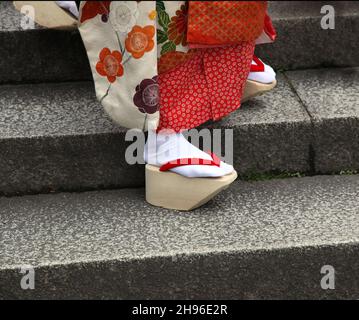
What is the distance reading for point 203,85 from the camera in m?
2.01

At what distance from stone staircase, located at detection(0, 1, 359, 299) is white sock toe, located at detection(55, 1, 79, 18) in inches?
3.8

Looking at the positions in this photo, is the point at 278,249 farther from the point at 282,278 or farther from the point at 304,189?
the point at 304,189

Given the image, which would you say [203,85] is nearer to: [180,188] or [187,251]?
[180,188]

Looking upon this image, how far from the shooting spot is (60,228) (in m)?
2.01

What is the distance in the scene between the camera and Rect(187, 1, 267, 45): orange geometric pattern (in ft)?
6.18

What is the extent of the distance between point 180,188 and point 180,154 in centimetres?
8

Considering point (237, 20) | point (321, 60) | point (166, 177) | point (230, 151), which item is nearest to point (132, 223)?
point (166, 177)

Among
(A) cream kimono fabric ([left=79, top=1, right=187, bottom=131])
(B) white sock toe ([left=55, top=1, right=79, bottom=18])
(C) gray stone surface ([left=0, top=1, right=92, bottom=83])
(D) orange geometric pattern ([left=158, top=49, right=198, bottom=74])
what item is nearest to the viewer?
(A) cream kimono fabric ([left=79, top=1, right=187, bottom=131])

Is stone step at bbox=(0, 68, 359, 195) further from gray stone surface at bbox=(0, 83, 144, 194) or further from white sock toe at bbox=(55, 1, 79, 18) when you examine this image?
white sock toe at bbox=(55, 1, 79, 18)

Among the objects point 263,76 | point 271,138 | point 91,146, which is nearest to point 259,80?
point 263,76

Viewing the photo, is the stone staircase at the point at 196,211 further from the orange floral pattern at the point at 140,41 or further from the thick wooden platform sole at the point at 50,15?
the orange floral pattern at the point at 140,41

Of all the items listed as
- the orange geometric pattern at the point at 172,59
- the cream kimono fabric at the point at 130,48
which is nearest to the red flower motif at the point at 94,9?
the cream kimono fabric at the point at 130,48

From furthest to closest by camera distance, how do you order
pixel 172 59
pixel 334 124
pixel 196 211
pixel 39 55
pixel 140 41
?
1. pixel 39 55
2. pixel 334 124
3. pixel 196 211
4. pixel 172 59
5. pixel 140 41

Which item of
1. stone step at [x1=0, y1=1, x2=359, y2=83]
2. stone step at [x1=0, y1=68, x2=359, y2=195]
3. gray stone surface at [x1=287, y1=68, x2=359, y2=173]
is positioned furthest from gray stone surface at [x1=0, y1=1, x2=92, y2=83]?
gray stone surface at [x1=287, y1=68, x2=359, y2=173]
